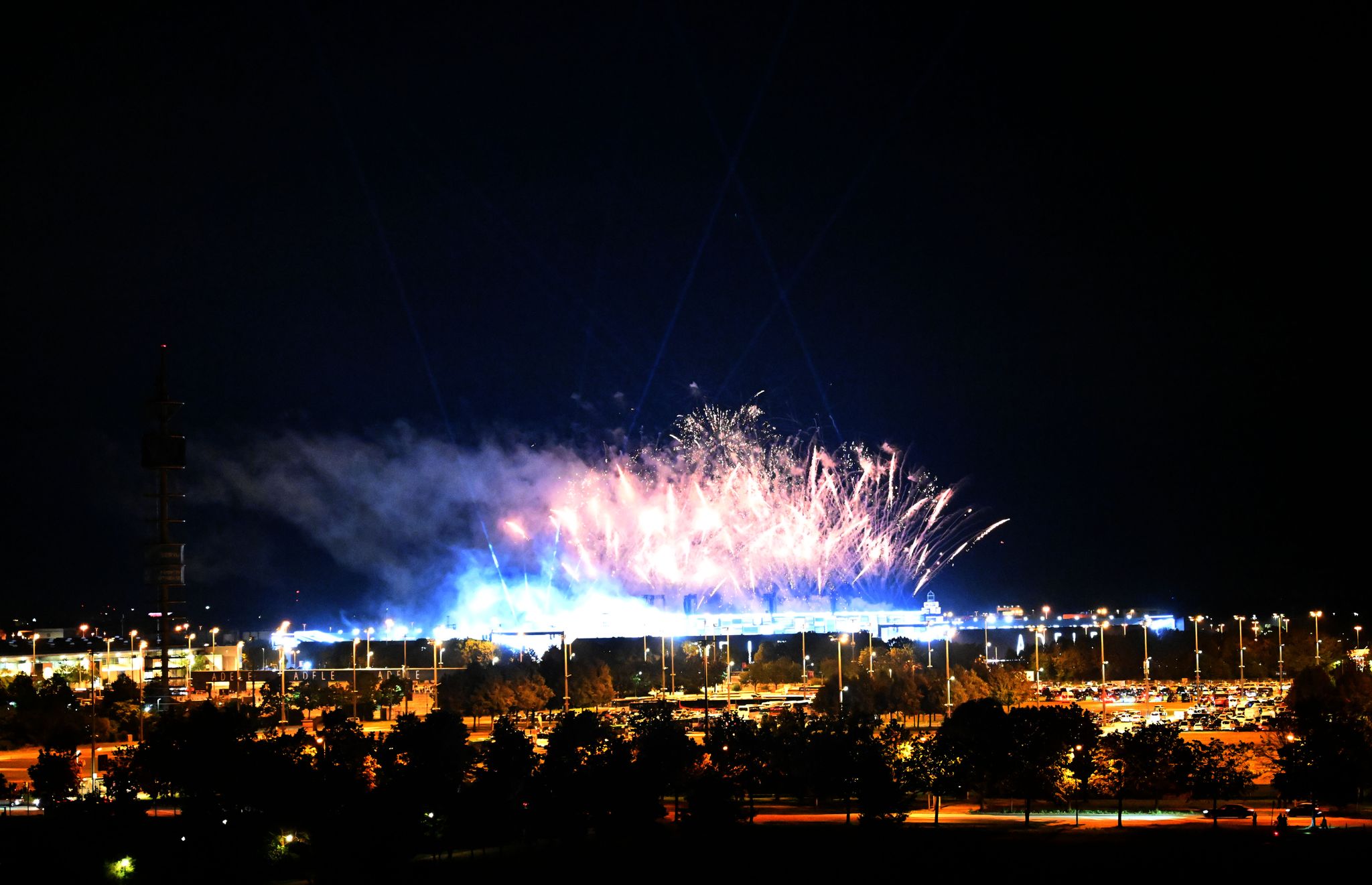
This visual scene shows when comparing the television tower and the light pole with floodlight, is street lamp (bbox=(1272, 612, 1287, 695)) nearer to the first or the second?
the light pole with floodlight

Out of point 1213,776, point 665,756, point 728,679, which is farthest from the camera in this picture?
point 728,679

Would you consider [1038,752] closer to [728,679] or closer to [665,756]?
[665,756]

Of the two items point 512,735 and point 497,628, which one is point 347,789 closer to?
point 512,735

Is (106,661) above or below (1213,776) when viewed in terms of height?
below

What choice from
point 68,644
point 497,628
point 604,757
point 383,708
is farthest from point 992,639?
point 604,757

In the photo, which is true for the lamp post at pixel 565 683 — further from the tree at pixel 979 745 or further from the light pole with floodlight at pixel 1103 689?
the tree at pixel 979 745

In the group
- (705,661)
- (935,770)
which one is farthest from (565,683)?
(935,770)

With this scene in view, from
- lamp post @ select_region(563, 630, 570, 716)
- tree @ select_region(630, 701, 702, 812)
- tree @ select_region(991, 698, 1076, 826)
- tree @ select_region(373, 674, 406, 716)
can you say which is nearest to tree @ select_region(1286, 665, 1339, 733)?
tree @ select_region(991, 698, 1076, 826)
